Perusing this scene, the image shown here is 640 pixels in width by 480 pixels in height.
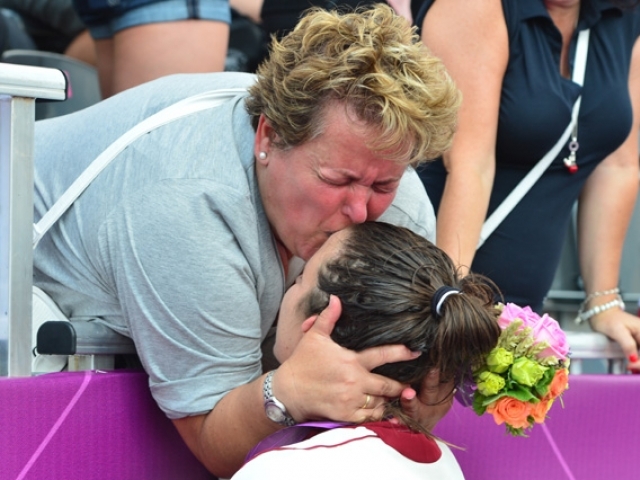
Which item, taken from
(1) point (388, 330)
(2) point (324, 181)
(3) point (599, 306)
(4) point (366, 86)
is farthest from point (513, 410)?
(3) point (599, 306)

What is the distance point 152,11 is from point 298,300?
1.40 metres

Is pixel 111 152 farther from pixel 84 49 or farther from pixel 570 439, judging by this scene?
pixel 84 49

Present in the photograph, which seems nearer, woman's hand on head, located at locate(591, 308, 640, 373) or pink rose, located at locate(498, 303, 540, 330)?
pink rose, located at locate(498, 303, 540, 330)

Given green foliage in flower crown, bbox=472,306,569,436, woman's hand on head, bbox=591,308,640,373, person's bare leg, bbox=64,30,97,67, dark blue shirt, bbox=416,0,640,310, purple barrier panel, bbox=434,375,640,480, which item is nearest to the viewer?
green foliage in flower crown, bbox=472,306,569,436

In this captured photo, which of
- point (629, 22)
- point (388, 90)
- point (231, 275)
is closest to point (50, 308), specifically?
point (231, 275)

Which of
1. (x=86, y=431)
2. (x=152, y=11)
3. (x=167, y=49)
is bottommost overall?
(x=86, y=431)

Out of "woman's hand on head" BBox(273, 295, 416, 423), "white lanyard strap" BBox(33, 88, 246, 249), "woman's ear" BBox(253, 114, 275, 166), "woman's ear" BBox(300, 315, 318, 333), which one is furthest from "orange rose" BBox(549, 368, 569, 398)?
"white lanyard strap" BBox(33, 88, 246, 249)

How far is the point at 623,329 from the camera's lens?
279cm

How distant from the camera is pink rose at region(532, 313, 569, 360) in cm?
192

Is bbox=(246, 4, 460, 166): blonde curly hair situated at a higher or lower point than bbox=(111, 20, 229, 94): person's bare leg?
higher

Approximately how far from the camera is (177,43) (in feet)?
10.1

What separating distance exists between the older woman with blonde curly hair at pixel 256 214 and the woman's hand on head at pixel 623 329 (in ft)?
3.24

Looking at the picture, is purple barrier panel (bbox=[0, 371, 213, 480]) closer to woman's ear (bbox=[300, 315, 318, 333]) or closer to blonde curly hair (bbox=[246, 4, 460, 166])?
woman's ear (bbox=[300, 315, 318, 333])

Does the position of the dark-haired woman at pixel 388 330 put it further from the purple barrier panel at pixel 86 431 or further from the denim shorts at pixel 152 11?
the denim shorts at pixel 152 11
